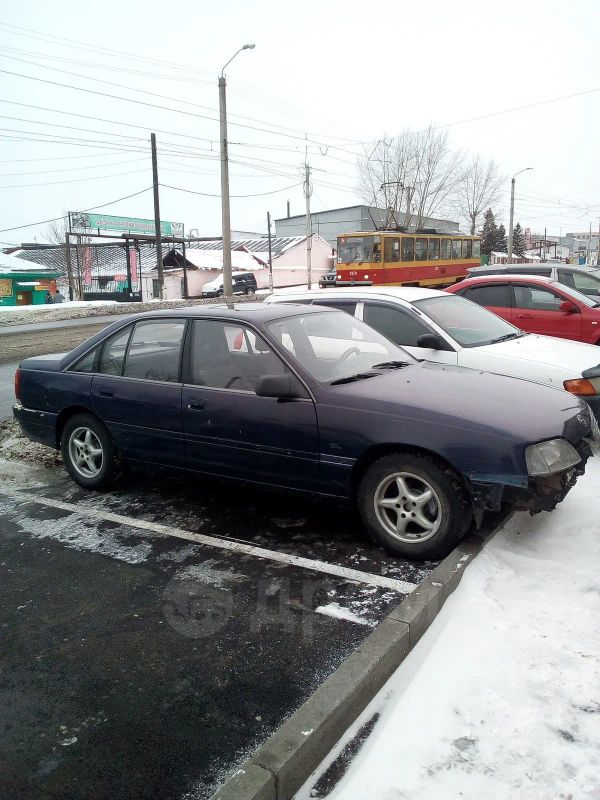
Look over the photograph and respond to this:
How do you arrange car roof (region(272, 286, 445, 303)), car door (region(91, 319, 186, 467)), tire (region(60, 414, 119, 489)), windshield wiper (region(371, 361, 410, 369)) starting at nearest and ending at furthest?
windshield wiper (region(371, 361, 410, 369)), car door (region(91, 319, 186, 467)), tire (region(60, 414, 119, 489)), car roof (region(272, 286, 445, 303))

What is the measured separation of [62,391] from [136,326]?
88 centimetres

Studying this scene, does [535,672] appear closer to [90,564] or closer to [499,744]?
[499,744]

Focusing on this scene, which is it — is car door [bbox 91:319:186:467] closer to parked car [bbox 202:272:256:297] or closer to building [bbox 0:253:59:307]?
building [bbox 0:253:59:307]

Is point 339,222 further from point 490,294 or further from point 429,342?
point 429,342

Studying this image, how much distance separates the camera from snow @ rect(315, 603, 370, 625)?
10.9ft

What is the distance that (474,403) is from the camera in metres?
3.90

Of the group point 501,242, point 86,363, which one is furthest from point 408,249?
point 501,242

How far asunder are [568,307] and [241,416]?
570cm

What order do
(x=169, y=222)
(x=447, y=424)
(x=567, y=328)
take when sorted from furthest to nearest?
(x=169, y=222), (x=567, y=328), (x=447, y=424)

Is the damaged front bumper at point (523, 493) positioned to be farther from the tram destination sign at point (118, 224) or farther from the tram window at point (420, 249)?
the tram destination sign at point (118, 224)

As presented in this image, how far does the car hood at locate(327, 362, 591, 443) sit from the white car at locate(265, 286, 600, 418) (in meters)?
1.41

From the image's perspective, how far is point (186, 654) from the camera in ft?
10.1

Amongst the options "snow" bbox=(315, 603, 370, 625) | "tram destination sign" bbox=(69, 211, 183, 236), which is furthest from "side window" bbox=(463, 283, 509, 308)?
"tram destination sign" bbox=(69, 211, 183, 236)

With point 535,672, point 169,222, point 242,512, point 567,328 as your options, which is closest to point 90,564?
point 242,512
